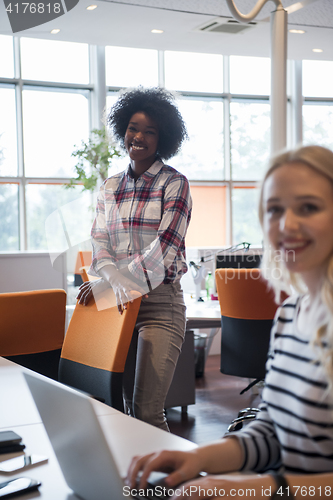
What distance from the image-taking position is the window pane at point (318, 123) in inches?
339

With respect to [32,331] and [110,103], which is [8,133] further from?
[32,331]

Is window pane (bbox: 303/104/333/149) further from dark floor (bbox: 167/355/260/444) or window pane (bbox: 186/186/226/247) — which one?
dark floor (bbox: 167/355/260/444)

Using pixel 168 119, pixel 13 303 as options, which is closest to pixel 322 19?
pixel 168 119

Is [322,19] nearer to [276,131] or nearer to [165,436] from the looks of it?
[276,131]

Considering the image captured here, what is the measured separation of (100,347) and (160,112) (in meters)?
0.99

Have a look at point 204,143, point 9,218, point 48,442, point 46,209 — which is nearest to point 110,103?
point 204,143

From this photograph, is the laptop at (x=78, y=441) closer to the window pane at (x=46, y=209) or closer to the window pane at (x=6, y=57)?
the window pane at (x=46, y=209)

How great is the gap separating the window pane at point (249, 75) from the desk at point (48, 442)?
24.7 feet

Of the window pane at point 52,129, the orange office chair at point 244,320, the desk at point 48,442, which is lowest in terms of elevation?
the orange office chair at point 244,320

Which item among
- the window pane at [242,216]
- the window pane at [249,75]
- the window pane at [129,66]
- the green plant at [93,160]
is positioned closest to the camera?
the green plant at [93,160]

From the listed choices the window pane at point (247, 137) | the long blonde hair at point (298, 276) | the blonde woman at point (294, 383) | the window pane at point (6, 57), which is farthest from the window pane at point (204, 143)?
the blonde woman at point (294, 383)

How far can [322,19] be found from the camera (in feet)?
18.7

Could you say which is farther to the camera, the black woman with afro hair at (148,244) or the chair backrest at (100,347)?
the black woman with afro hair at (148,244)

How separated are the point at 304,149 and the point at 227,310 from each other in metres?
2.55
